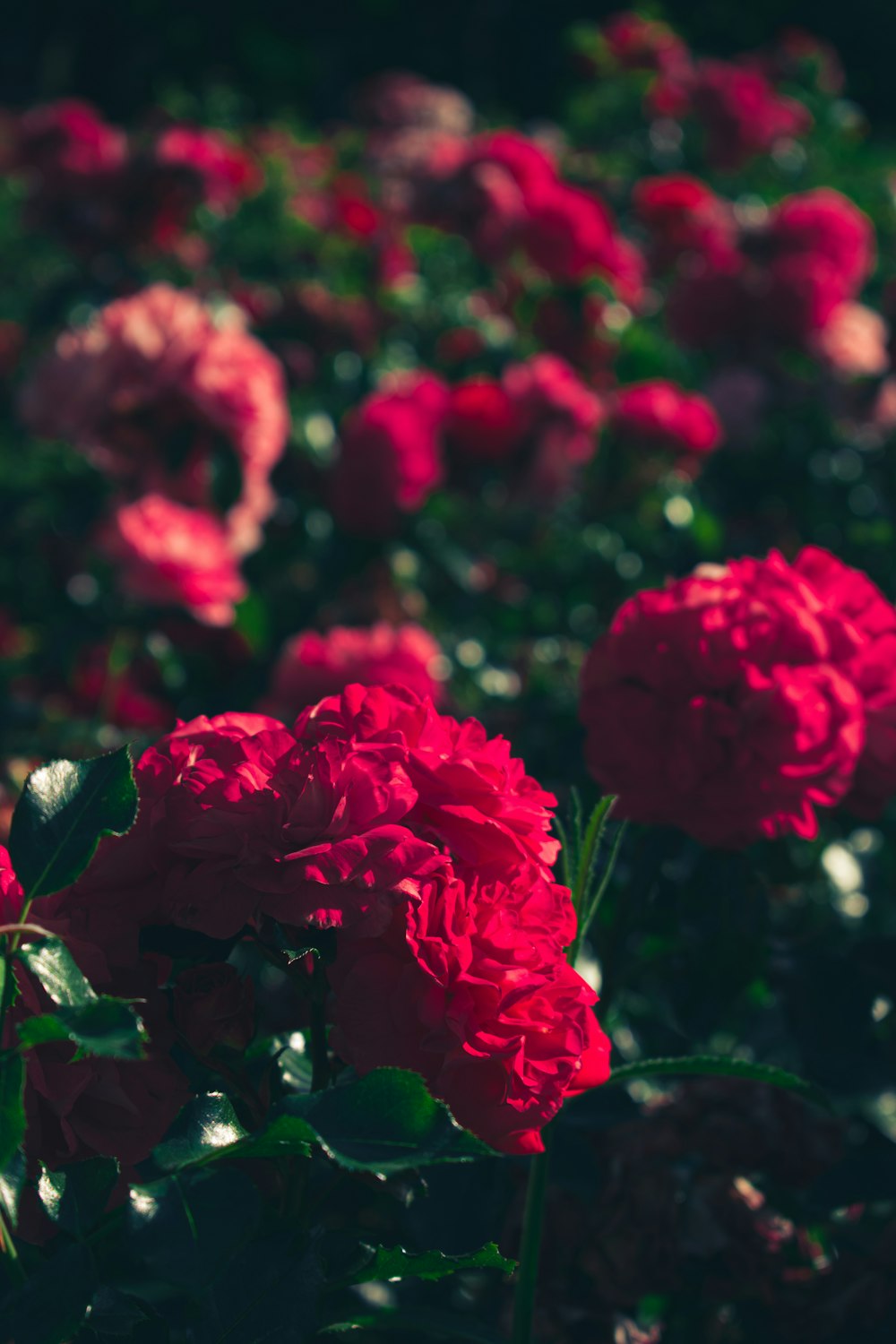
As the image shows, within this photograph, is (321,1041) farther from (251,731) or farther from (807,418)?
(807,418)

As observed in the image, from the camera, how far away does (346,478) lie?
2.15 metres

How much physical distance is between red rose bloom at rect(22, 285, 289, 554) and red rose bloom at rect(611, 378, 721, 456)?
58 centimetres

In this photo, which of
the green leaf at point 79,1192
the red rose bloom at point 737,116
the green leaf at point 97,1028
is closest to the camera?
the green leaf at point 97,1028

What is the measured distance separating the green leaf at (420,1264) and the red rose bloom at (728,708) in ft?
1.39

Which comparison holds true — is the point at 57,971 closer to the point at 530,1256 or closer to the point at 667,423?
the point at 530,1256

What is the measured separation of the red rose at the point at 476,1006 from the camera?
0.67 meters

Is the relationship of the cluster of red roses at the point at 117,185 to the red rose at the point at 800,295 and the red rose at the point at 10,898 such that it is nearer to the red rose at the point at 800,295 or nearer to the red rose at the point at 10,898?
the red rose at the point at 800,295

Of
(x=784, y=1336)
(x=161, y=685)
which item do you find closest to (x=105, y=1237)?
(x=784, y=1336)

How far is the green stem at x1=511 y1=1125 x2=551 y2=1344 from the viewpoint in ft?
2.71

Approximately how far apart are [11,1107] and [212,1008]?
0.43 ft

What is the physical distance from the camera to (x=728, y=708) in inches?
39.4

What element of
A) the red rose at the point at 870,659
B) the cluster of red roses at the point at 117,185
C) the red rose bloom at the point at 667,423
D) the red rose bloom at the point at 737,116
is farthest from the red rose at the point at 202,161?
the red rose at the point at 870,659

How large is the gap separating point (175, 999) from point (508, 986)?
18 centimetres

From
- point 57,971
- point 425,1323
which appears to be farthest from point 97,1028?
point 425,1323
